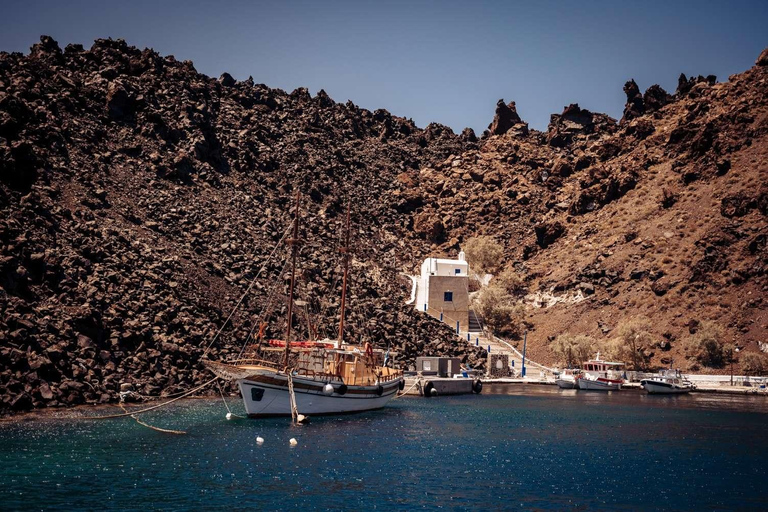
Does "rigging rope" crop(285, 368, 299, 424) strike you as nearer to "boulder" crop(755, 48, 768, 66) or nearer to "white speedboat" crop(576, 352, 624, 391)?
"white speedboat" crop(576, 352, 624, 391)

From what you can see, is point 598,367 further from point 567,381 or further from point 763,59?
point 763,59

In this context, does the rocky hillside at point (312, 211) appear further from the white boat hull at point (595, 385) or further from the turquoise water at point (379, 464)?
the turquoise water at point (379, 464)

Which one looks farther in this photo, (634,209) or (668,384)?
(634,209)

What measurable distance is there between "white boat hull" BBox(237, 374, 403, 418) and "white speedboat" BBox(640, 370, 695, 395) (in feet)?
131

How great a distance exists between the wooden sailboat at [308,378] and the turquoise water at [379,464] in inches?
60.5

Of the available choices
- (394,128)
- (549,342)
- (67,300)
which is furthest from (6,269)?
(394,128)

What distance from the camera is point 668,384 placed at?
3214 inches

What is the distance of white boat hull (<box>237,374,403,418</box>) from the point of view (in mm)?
47812

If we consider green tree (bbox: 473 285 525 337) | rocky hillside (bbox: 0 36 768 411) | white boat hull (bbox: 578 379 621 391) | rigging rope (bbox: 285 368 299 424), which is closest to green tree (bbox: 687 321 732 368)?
rocky hillside (bbox: 0 36 768 411)

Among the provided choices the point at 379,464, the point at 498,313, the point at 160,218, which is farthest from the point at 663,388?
the point at 160,218

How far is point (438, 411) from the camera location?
59.3m

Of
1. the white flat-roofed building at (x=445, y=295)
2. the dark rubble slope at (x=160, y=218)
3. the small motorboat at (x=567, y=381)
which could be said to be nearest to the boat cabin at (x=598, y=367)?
the small motorboat at (x=567, y=381)

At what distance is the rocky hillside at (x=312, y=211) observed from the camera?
5447cm

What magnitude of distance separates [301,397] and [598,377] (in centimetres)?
4830
